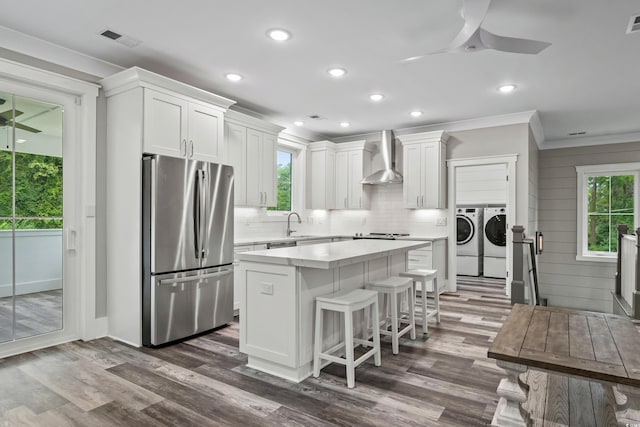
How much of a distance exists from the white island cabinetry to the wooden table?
9.62ft

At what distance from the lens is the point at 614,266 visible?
22.1 ft

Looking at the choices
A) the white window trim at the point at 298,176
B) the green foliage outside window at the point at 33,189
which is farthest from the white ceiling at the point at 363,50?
the white window trim at the point at 298,176

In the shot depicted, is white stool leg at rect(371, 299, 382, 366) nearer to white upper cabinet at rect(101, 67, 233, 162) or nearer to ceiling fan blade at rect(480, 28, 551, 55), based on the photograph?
→ ceiling fan blade at rect(480, 28, 551, 55)

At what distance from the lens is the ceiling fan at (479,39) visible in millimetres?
2404

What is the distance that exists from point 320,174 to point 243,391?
4.41 m

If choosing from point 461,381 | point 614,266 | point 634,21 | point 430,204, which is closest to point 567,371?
point 461,381

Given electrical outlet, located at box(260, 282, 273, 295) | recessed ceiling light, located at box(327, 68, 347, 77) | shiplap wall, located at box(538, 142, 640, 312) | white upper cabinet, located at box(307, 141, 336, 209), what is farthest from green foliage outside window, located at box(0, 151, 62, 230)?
shiplap wall, located at box(538, 142, 640, 312)

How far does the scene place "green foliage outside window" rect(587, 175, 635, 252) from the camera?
6.79m

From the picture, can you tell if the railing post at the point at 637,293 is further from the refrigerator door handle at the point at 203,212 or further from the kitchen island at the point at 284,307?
the refrigerator door handle at the point at 203,212

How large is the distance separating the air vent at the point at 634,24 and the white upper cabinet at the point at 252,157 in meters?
3.78

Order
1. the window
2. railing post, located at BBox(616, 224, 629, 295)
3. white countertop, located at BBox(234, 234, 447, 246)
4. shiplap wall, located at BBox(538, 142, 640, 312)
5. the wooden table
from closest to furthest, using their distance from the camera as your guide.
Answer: the wooden table → white countertop, located at BBox(234, 234, 447, 246) → railing post, located at BBox(616, 224, 629, 295) → the window → shiplap wall, located at BBox(538, 142, 640, 312)

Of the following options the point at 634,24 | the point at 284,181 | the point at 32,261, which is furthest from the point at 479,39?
the point at 284,181

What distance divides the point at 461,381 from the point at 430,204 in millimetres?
3495

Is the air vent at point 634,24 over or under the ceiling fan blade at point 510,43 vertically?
over
